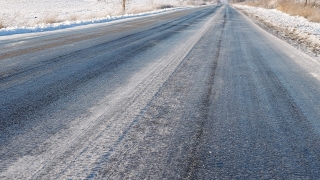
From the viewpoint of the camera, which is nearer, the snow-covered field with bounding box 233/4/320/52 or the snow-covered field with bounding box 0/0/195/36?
the snow-covered field with bounding box 233/4/320/52

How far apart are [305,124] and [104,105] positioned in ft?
6.58

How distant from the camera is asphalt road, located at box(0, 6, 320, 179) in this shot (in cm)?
170

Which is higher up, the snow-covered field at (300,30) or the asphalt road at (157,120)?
the snow-covered field at (300,30)

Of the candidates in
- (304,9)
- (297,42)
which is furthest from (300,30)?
(304,9)

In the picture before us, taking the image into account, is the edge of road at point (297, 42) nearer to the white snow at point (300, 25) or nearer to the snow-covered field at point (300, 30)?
the snow-covered field at point (300, 30)

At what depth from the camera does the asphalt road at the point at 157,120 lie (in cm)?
170

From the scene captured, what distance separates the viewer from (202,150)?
6.27 ft

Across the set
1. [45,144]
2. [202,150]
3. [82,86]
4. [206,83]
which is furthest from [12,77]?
[202,150]

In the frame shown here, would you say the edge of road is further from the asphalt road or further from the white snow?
the asphalt road

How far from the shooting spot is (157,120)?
7.90ft

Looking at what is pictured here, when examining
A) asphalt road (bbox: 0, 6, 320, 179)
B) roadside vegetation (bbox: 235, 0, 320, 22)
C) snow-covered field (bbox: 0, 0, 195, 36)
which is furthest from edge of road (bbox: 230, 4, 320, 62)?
snow-covered field (bbox: 0, 0, 195, 36)

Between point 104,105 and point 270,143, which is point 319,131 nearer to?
point 270,143

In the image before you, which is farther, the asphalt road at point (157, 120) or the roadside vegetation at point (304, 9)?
the roadside vegetation at point (304, 9)

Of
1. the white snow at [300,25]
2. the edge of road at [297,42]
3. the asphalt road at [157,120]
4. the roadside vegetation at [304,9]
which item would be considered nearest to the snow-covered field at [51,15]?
the asphalt road at [157,120]
